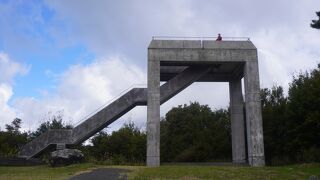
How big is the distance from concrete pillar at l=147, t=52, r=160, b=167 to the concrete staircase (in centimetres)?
186

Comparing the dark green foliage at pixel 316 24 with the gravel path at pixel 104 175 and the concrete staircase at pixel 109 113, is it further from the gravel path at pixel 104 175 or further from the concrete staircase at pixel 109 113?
the concrete staircase at pixel 109 113

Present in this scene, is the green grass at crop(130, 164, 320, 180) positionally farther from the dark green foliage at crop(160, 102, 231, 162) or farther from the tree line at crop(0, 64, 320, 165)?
the dark green foliage at crop(160, 102, 231, 162)

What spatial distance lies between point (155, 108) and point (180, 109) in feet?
75.3

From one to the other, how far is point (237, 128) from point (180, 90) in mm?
6493

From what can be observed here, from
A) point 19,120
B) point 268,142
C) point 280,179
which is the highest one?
point 19,120


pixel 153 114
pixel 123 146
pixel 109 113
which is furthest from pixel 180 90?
pixel 123 146

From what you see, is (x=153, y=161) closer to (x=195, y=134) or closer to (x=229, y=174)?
(x=229, y=174)

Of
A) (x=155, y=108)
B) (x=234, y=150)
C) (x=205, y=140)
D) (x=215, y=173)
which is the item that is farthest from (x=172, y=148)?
(x=215, y=173)

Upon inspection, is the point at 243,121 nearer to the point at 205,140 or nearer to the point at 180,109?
the point at 205,140

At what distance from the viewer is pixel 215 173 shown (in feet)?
80.3

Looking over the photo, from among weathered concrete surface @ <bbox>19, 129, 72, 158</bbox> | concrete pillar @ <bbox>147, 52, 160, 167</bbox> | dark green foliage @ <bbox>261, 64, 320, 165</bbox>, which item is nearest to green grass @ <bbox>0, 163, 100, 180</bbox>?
concrete pillar @ <bbox>147, 52, 160, 167</bbox>

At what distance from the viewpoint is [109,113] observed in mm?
36844

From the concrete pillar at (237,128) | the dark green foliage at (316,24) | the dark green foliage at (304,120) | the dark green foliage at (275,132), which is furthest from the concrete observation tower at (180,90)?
the dark green foliage at (316,24)

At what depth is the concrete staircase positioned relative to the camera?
3669 cm
